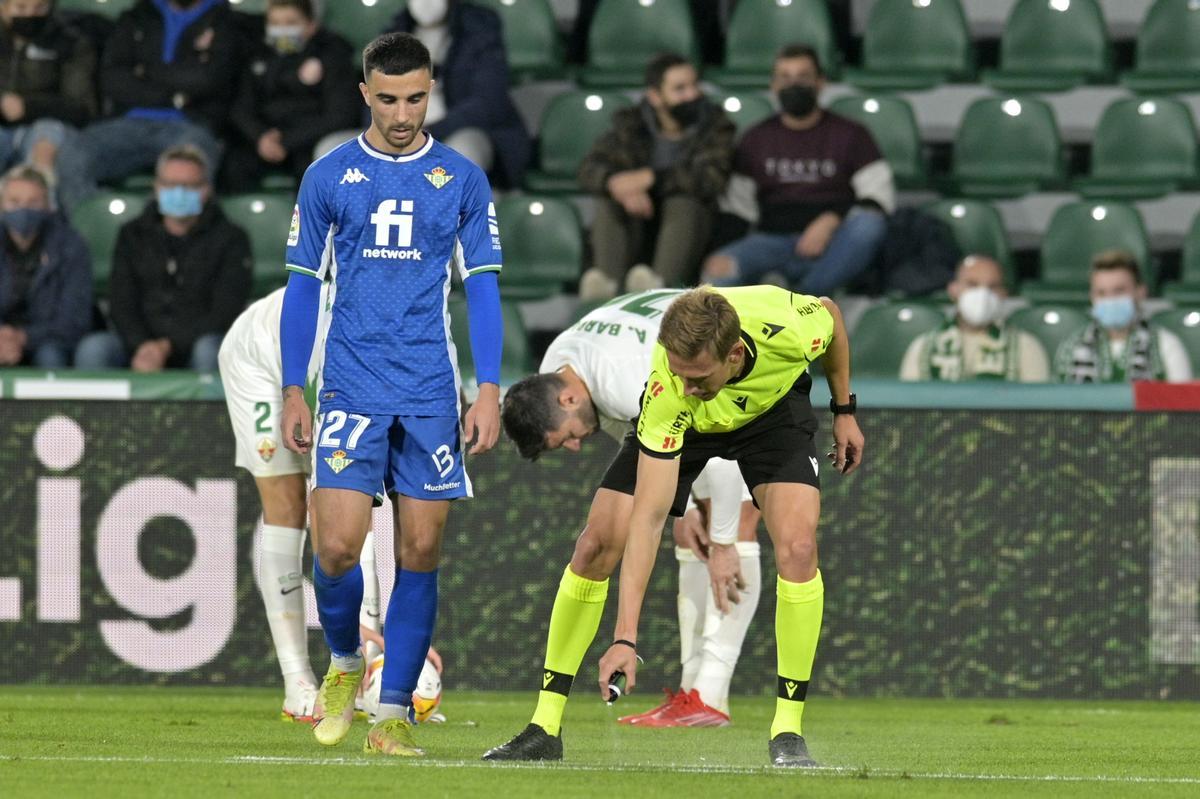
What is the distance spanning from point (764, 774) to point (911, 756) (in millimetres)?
1120

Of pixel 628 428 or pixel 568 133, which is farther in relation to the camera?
pixel 568 133

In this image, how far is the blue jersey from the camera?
6.23 meters

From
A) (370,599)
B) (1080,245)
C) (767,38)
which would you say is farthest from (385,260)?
(767,38)

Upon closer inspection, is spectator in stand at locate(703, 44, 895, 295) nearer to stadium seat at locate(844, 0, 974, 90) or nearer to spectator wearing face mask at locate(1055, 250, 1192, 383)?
stadium seat at locate(844, 0, 974, 90)

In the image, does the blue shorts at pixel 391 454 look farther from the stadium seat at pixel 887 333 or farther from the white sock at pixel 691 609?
the stadium seat at pixel 887 333

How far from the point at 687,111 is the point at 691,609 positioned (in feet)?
13.4

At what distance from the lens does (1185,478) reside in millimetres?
9039

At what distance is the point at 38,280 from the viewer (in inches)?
440

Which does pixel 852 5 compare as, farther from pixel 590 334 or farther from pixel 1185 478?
pixel 590 334

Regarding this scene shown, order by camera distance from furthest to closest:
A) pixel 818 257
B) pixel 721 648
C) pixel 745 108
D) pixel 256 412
→ pixel 745 108
pixel 818 257
pixel 721 648
pixel 256 412

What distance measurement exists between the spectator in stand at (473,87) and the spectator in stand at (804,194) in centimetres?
144

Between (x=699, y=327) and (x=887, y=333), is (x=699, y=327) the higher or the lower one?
the lower one

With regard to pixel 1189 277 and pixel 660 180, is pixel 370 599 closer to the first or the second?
pixel 660 180

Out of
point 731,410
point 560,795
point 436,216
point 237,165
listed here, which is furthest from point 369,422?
point 237,165
